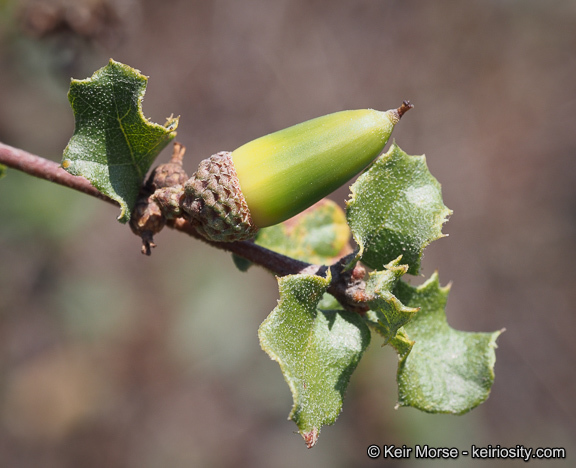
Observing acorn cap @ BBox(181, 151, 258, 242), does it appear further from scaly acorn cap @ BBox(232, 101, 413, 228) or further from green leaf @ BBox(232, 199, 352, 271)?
green leaf @ BBox(232, 199, 352, 271)

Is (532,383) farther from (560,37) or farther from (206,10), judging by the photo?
(206,10)

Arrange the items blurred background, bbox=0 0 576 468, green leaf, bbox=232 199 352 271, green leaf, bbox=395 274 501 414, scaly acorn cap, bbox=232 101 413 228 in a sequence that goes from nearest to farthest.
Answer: scaly acorn cap, bbox=232 101 413 228 → green leaf, bbox=395 274 501 414 → green leaf, bbox=232 199 352 271 → blurred background, bbox=0 0 576 468

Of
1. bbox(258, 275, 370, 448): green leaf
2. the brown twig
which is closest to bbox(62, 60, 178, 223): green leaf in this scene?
the brown twig

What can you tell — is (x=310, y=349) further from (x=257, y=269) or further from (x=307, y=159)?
(x=257, y=269)

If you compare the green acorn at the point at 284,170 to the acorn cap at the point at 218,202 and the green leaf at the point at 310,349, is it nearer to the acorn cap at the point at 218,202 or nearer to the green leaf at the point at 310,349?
the acorn cap at the point at 218,202

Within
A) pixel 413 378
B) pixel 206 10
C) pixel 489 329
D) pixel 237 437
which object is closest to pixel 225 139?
pixel 206 10

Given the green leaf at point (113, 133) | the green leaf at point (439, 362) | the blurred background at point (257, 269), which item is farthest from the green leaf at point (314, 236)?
the blurred background at point (257, 269)
